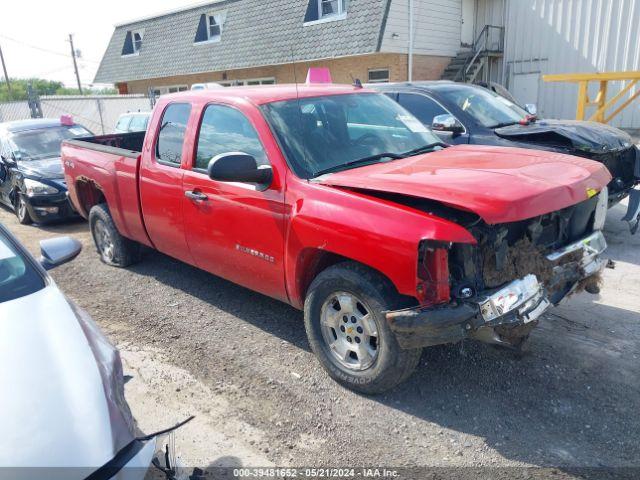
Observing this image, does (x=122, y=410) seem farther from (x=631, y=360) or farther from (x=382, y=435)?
(x=631, y=360)

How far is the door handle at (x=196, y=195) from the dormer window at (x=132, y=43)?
2485 centimetres

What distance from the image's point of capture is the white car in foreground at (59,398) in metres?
1.88

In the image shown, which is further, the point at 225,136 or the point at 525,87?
the point at 525,87

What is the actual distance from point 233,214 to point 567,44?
16.5m

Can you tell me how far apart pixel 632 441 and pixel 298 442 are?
6.10 ft

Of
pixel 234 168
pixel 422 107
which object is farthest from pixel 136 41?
pixel 234 168

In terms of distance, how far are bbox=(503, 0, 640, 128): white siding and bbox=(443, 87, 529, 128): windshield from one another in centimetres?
1075

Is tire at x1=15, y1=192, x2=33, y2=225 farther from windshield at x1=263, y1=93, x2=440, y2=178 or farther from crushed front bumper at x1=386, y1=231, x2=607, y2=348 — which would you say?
crushed front bumper at x1=386, y1=231, x2=607, y2=348

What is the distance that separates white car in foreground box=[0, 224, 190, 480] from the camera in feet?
6.17

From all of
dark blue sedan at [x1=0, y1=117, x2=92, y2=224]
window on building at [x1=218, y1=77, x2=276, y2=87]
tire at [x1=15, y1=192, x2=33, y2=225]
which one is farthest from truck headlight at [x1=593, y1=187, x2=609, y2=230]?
window on building at [x1=218, y1=77, x2=276, y2=87]

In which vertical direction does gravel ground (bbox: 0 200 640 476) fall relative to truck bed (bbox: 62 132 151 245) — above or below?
below

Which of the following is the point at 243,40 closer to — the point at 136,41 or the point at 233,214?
the point at 136,41

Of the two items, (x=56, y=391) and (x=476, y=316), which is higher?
(x=56, y=391)

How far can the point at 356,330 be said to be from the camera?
3.36 metres
